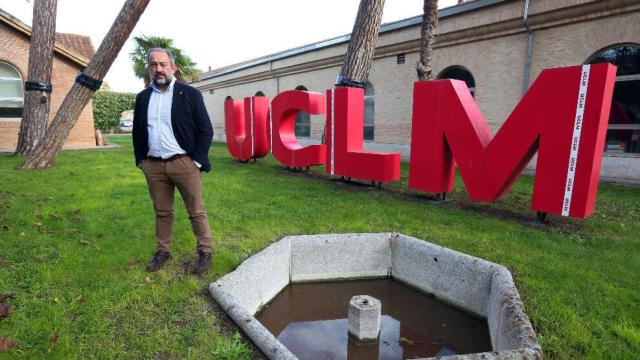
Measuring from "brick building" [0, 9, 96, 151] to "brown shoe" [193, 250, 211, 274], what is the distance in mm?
16082

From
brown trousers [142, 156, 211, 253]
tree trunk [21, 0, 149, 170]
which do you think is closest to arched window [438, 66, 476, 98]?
tree trunk [21, 0, 149, 170]

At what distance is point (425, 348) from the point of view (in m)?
2.99

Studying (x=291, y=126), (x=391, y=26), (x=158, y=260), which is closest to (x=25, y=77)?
(x=291, y=126)

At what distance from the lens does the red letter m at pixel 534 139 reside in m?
4.59

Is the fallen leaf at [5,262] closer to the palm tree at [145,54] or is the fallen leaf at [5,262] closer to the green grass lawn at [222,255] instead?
the green grass lawn at [222,255]

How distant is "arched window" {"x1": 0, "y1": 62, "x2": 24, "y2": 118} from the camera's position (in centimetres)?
1479

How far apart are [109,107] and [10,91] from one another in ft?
62.8

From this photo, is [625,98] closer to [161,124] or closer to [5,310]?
[161,124]

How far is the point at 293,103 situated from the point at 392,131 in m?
6.25

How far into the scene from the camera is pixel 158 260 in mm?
3646

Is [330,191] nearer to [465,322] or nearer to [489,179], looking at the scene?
[489,179]

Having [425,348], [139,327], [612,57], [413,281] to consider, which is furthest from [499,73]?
[139,327]

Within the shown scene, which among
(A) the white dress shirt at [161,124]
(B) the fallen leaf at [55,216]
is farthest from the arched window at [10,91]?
(A) the white dress shirt at [161,124]

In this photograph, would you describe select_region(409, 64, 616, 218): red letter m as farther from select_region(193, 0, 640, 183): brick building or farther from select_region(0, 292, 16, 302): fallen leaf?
select_region(0, 292, 16, 302): fallen leaf
